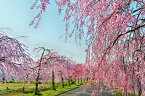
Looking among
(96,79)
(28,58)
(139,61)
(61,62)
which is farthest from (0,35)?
(61,62)

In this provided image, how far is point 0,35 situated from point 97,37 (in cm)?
598

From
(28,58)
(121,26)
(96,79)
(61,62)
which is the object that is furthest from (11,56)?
(61,62)

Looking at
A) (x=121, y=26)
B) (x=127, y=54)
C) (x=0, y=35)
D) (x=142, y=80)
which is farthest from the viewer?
(x=0, y=35)

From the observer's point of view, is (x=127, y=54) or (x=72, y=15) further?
(x=127, y=54)

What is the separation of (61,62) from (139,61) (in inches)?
678

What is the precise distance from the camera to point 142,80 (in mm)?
6637

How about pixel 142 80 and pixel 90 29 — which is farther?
pixel 142 80

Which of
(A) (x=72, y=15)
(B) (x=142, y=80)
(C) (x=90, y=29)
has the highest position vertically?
(A) (x=72, y=15)

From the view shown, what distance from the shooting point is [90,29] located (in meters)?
4.47

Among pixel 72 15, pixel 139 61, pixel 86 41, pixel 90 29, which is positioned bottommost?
pixel 139 61

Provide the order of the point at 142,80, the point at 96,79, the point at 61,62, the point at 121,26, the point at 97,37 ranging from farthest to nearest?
1. the point at 61,62
2. the point at 142,80
3. the point at 96,79
4. the point at 97,37
5. the point at 121,26

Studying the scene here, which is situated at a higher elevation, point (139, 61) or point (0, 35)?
point (0, 35)

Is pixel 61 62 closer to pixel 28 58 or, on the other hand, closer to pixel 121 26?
pixel 28 58

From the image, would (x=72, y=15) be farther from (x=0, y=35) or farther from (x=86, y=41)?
(x=0, y=35)
